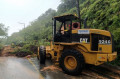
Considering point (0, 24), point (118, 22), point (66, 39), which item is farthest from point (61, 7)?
point (66, 39)

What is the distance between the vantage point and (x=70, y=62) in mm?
5676

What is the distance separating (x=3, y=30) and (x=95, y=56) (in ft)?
103

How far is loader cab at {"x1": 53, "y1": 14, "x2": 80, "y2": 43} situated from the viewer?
6.09m

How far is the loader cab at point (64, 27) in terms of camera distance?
20.0ft

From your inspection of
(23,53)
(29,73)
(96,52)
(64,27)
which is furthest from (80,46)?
(23,53)

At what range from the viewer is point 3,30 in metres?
31.0

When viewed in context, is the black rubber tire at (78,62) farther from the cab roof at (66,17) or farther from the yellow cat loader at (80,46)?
the cab roof at (66,17)

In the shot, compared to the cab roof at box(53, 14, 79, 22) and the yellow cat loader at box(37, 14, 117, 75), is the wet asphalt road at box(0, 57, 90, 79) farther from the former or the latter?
the cab roof at box(53, 14, 79, 22)

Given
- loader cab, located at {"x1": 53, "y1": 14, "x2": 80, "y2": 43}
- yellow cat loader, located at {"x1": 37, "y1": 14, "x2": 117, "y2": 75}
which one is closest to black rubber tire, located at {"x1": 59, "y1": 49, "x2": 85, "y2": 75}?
yellow cat loader, located at {"x1": 37, "y1": 14, "x2": 117, "y2": 75}

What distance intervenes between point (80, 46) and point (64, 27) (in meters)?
1.72

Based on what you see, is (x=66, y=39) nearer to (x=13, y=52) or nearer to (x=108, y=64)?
(x=108, y=64)

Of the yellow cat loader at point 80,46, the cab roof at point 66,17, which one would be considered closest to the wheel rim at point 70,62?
the yellow cat loader at point 80,46

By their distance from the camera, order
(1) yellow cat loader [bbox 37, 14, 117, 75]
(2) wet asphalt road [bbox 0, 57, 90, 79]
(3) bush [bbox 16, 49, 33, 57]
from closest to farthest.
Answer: (1) yellow cat loader [bbox 37, 14, 117, 75] < (2) wet asphalt road [bbox 0, 57, 90, 79] < (3) bush [bbox 16, 49, 33, 57]

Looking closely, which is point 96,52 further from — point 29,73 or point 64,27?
point 29,73
